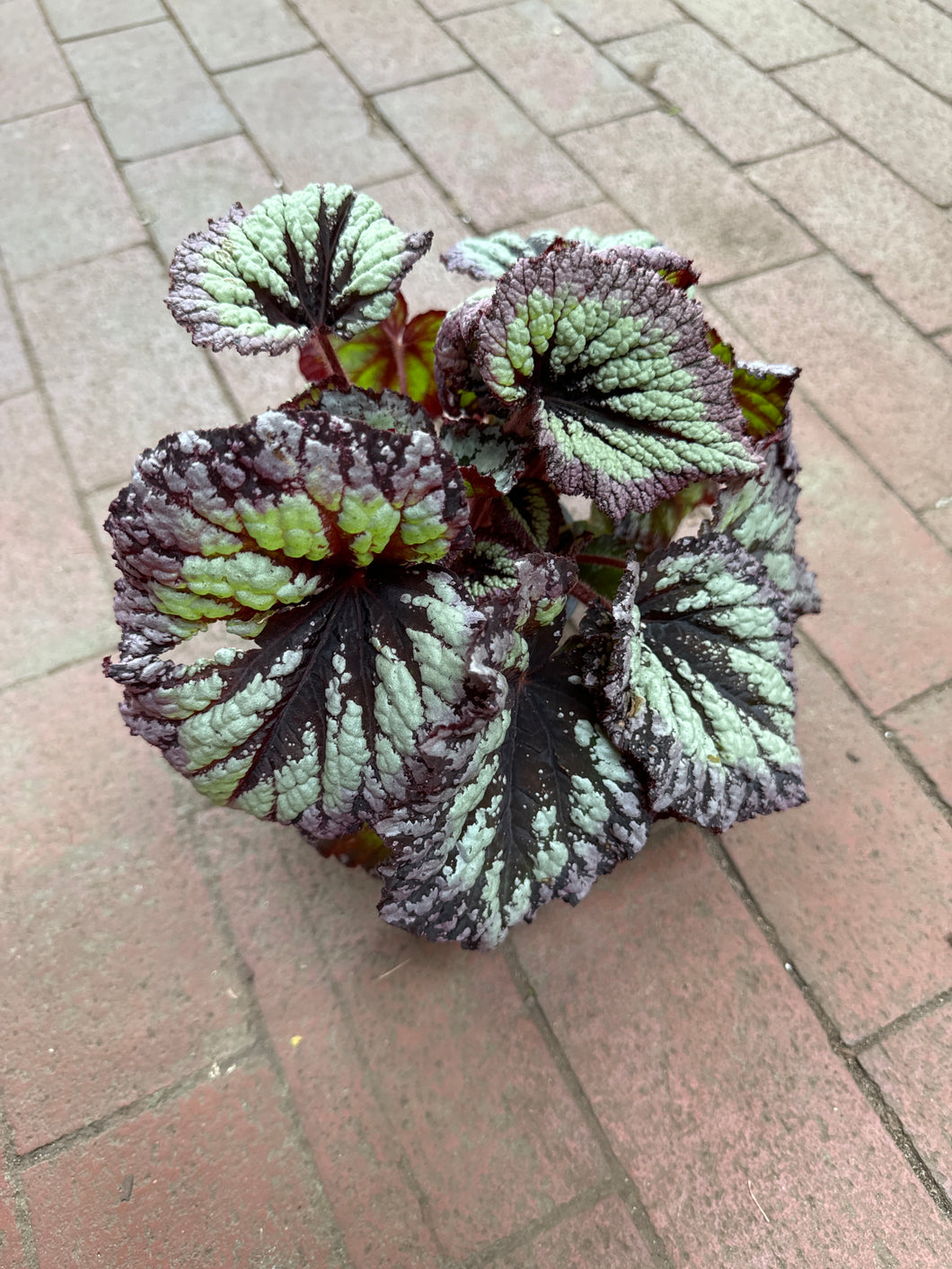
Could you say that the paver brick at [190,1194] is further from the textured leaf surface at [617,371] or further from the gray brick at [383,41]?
the gray brick at [383,41]

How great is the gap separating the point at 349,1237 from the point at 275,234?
4.09 feet

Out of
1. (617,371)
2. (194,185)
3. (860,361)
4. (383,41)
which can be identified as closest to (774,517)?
(617,371)

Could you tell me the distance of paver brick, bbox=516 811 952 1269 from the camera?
117cm

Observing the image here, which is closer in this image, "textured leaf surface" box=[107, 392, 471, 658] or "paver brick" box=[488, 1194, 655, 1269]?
"textured leaf surface" box=[107, 392, 471, 658]

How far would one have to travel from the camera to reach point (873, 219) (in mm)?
2330

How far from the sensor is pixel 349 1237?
3.84 feet

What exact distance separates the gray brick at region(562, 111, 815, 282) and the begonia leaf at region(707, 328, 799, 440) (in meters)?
1.15

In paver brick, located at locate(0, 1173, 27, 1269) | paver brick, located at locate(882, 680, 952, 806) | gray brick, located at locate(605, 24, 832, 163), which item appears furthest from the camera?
gray brick, located at locate(605, 24, 832, 163)

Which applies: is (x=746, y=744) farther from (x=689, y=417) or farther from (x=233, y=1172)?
(x=233, y=1172)

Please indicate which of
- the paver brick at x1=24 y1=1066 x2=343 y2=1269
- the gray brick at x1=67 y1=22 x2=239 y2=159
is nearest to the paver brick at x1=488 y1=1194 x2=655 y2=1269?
the paver brick at x1=24 y1=1066 x2=343 y2=1269

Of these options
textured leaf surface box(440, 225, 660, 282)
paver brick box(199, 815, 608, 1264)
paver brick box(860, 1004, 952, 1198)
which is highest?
textured leaf surface box(440, 225, 660, 282)

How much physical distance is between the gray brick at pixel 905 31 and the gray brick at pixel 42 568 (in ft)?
8.66

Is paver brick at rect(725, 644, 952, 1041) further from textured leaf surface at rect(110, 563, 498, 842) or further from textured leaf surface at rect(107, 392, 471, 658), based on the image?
textured leaf surface at rect(107, 392, 471, 658)

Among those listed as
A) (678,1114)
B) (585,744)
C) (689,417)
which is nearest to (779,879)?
(678,1114)
